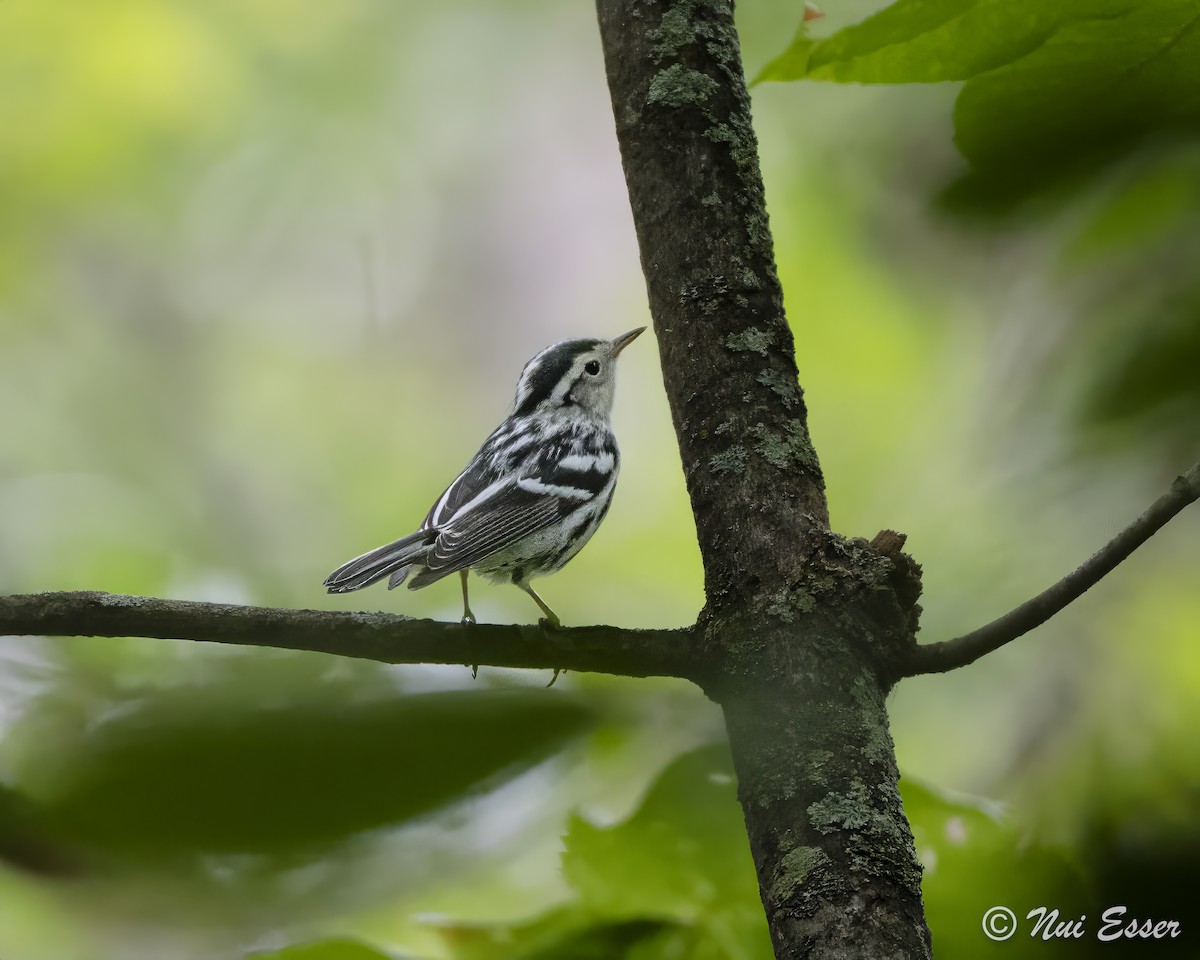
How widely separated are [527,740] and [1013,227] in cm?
59

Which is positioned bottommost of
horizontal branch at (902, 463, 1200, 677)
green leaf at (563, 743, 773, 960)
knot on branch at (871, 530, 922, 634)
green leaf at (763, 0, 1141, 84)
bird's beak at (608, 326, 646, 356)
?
green leaf at (563, 743, 773, 960)

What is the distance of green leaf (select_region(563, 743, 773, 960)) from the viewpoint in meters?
0.92

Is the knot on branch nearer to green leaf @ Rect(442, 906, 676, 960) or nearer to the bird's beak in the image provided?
green leaf @ Rect(442, 906, 676, 960)

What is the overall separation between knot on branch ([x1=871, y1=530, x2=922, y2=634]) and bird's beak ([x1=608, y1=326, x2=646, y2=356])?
1.45 meters

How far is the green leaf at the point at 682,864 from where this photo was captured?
3.02 ft

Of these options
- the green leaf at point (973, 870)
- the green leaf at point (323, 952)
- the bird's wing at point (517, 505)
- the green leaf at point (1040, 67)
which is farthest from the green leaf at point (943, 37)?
the bird's wing at point (517, 505)

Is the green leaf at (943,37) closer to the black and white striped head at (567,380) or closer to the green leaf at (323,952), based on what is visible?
the green leaf at (323,952)

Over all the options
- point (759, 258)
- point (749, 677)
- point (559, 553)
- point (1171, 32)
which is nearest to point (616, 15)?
Result: point (759, 258)

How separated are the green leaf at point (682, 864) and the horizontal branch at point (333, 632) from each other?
0.41 feet

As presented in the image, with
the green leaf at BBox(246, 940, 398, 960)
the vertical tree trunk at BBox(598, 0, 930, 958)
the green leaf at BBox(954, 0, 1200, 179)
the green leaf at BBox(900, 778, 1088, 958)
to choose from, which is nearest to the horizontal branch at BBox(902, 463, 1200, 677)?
the vertical tree trunk at BBox(598, 0, 930, 958)

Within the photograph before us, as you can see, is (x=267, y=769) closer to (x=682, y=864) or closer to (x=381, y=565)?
(x=682, y=864)

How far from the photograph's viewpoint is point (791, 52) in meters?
0.91

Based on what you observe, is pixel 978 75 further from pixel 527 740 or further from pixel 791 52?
pixel 527 740

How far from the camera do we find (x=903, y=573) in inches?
37.6
